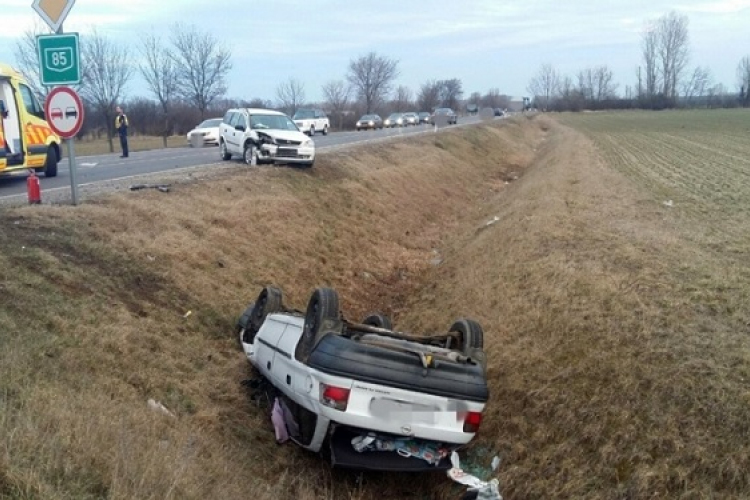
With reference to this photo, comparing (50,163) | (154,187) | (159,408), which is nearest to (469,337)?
(159,408)

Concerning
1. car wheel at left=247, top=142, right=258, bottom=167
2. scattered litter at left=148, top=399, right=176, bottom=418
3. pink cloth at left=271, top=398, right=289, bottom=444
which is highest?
car wheel at left=247, top=142, right=258, bottom=167

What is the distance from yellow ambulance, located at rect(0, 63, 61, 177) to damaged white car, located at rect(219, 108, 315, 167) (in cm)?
478

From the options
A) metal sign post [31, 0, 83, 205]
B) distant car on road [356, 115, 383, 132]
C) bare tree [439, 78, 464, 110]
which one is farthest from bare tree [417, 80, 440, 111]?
metal sign post [31, 0, 83, 205]

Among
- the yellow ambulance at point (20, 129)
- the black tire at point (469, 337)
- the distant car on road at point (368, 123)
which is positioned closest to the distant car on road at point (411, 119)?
the distant car on road at point (368, 123)

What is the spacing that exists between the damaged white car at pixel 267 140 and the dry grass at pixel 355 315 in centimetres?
342

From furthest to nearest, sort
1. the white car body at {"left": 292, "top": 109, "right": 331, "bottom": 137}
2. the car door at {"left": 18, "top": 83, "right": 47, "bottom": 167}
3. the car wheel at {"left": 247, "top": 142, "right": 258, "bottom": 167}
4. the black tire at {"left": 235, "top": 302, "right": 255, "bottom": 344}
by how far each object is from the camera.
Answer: the white car body at {"left": 292, "top": 109, "right": 331, "bottom": 137} → the car wheel at {"left": 247, "top": 142, "right": 258, "bottom": 167} → the car door at {"left": 18, "top": 83, "right": 47, "bottom": 167} → the black tire at {"left": 235, "top": 302, "right": 255, "bottom": 344}

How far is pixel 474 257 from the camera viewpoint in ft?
40.3

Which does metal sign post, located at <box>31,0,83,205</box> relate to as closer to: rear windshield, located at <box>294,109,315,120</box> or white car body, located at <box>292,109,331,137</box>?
white car body, located at <box>292,109,331,137</box>

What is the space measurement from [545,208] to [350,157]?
8362 millimetres

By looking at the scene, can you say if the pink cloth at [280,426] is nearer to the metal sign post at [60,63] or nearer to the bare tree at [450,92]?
the metal sign post at [60,63]

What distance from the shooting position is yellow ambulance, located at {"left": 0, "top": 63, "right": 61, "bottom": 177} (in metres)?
14.1

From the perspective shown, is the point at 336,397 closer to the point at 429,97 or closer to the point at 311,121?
the point at 311,121

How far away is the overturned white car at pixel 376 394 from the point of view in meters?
5.03

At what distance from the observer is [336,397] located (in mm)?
5012
